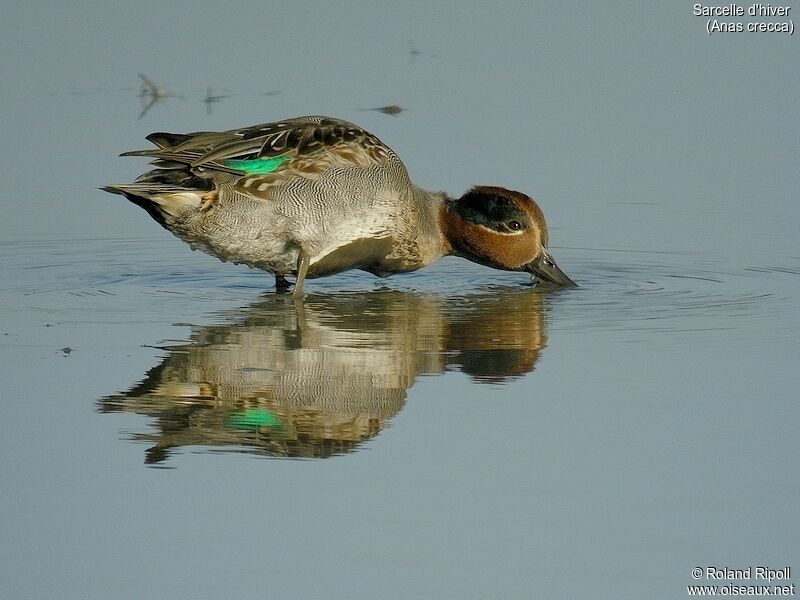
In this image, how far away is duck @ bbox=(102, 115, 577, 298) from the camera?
938 centimetres

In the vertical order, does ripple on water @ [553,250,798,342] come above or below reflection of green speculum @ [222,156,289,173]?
below

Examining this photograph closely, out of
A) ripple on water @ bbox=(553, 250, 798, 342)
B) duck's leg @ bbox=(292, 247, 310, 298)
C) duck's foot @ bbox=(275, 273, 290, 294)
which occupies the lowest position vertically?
ripple on water @ bbox=(553, 250, 798, 342)

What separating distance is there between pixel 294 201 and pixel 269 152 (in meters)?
0.32

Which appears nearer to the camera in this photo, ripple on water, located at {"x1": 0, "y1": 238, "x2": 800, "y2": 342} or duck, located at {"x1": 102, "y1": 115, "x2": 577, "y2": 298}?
ripple on water, located at {"x1": 0, "y1": 238, "x2": 800, "y2": 342}

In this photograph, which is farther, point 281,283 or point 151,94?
point 151,94

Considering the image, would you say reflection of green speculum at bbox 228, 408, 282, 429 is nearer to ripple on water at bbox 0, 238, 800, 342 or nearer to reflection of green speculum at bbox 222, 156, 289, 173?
ripple on water at bbox 0, 238, 800, 342

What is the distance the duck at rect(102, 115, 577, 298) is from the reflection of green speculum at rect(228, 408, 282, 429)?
8.29ft

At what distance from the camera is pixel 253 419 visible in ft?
22.8

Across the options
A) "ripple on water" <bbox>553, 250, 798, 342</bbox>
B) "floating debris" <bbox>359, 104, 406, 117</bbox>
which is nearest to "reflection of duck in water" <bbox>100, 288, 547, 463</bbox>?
"ripple on water" <bbox>553, 250, 798, 342</bbox>

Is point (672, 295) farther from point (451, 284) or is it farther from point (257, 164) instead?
point (257, 164)

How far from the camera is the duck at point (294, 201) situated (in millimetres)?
9383

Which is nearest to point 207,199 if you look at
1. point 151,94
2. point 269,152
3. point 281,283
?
point 269,152

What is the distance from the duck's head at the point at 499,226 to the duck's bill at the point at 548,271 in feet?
0.03

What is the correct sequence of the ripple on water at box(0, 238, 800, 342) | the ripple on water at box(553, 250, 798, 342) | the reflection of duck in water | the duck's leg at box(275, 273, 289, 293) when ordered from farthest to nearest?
1. the duck's leg at box(275, 273, 289, 293)
2. the ripple on water at box(0, 238, 800, 342)
3. the ripple on water at box(553, 250, 798, 342)
4. the reflection of duck in water
